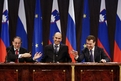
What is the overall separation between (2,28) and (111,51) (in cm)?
306

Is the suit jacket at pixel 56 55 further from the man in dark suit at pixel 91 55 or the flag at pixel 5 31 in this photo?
the flag at pixel 5 31

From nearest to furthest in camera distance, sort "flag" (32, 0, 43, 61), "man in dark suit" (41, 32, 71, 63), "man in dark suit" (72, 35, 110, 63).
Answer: "man in dark suit" (72, 35, 110, 63) < "man in dark suit" (41, 32, 71, 63) < "flag" (32, 0, 43, 61)

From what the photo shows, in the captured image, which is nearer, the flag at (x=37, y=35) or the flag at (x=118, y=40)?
the flag at (x=118, y=40)

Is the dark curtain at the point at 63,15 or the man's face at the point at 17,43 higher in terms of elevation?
the dark curtain at the point at 63,15

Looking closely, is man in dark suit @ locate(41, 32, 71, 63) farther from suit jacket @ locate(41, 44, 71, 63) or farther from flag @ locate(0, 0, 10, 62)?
flag @ locate(0, 0, 10, 62)

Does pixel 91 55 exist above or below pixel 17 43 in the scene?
below

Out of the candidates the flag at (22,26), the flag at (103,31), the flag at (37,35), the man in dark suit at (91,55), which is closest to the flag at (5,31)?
the flag at (22,26)

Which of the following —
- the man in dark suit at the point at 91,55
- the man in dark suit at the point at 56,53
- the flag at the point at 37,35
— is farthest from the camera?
the flag at the point at 37,35

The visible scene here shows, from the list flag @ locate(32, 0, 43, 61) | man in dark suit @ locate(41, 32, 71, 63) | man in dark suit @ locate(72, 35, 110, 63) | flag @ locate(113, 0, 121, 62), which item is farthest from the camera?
flag @ locate(32, 0, 43, 61)

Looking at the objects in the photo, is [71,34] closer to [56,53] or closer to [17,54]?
[56,53]

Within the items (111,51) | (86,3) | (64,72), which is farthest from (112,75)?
(86,3)

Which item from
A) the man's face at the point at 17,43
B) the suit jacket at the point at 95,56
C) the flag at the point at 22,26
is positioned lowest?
the suit jacket at the point at 95,56

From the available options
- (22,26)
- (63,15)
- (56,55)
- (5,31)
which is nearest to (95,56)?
(56,55)

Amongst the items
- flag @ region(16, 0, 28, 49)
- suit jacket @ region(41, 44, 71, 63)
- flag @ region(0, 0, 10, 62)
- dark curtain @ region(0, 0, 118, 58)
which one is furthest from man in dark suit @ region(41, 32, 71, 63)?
flag @ region(0, 0, 10, 62)
